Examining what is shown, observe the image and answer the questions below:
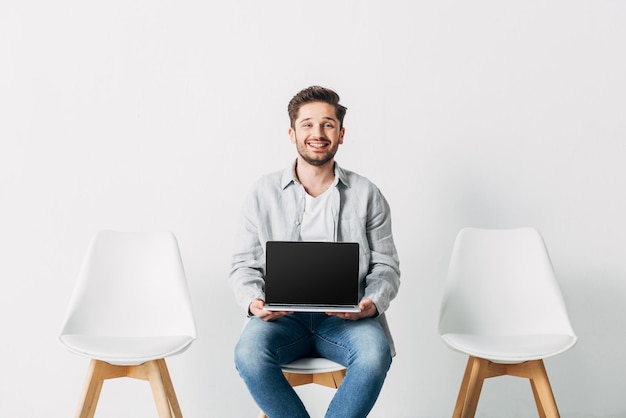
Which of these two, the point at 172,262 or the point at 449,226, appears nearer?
the point at 172,262

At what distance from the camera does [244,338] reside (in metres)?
1.95

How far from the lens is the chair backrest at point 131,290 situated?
7.47ft

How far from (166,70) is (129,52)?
0.15 m

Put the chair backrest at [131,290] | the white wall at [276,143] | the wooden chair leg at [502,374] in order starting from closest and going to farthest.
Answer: the wooden chair leg at [502,374] < the chair backrest at [131,290] < the white wall at [276,143]

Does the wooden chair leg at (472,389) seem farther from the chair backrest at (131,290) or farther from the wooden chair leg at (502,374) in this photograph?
the chair backrest at (131,290)

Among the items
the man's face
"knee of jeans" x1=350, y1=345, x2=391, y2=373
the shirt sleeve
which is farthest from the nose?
"knee of jeans" x1=350, y1=345, x2=391, y2=373

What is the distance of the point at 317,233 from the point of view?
2.12 metres

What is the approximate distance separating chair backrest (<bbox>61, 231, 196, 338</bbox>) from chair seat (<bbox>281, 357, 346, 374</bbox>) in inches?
16.0

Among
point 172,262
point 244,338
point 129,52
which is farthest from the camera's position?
point 129,52

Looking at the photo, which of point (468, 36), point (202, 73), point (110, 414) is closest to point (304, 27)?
point (202, 73)

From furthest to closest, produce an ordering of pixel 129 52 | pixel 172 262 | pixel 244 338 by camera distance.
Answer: pixel 129 52, pixel 172 262, pixel 244 338

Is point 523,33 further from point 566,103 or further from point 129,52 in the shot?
point 129,52

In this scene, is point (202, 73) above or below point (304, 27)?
below

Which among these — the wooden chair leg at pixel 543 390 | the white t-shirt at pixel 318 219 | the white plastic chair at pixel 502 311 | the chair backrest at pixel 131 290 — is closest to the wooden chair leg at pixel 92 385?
the chair backrest at pixel 131 290
